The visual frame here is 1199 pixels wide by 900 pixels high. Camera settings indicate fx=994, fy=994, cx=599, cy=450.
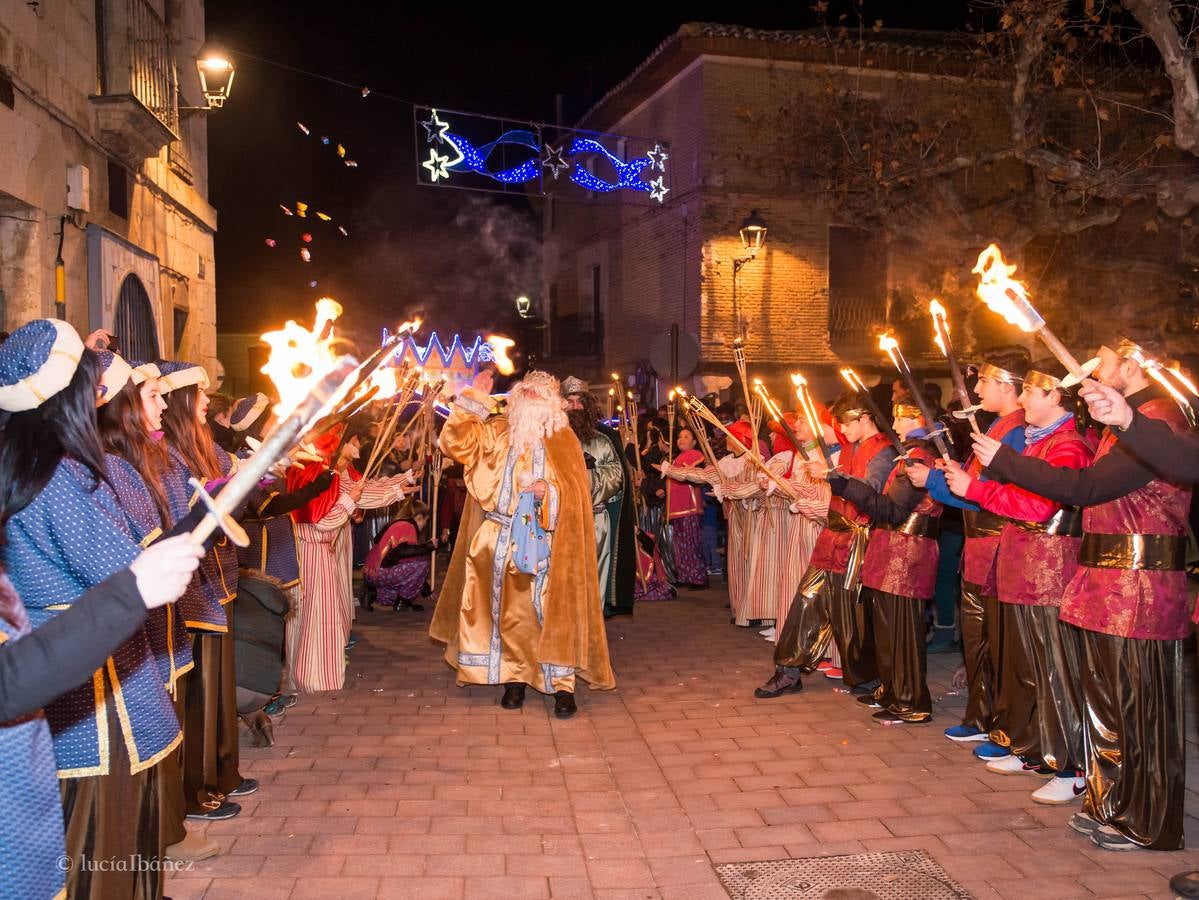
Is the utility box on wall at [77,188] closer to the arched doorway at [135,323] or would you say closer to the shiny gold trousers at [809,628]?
the arched doorway at [135,323]

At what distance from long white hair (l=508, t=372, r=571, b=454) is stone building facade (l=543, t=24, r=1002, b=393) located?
13691 millimetres

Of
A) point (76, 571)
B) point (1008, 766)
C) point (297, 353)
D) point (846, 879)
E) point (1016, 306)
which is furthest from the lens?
point (297, 353)

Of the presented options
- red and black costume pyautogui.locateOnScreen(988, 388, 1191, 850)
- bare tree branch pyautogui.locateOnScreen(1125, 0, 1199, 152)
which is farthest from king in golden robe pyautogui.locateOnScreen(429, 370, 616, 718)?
bare tree branch pyautogui.locateOnScreen(1125, 0, 1199, 152)

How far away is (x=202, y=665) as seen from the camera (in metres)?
4.58

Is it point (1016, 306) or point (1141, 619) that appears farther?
point (1141, 619)

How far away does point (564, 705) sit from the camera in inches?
261

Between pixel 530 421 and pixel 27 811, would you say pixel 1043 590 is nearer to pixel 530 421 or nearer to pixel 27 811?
pixel 530 421

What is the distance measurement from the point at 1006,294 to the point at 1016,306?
16 centimetres

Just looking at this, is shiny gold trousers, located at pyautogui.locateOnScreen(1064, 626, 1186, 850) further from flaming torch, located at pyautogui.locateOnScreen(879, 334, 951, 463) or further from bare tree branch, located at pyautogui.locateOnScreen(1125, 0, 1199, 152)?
bare tree branch, located at pyautogui.locateOnScreen(1125, 0, 1199, 152)

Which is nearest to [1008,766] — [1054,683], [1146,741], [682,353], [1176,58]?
[1054,683]

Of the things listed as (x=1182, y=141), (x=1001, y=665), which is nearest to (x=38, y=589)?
(x=1001, y=665)

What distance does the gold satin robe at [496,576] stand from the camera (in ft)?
22.4

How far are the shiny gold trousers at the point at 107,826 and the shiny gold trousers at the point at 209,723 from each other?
165 cm

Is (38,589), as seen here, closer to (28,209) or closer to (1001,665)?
(1001,665)
